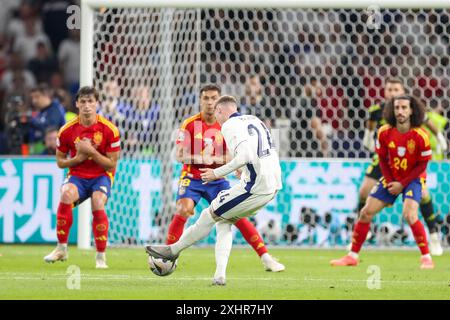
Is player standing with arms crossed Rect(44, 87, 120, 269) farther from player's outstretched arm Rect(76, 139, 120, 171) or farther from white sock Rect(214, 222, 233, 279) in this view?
white sock Rect(214, 222, 233, 279)

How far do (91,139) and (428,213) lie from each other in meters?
4.86

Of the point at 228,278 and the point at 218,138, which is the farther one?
the point at 218,138

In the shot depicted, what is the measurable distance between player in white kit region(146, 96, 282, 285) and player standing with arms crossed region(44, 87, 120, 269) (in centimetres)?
237

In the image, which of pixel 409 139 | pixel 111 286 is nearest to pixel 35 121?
pixel 409 139

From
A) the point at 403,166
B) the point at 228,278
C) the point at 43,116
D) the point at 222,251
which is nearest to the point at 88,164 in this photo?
the point at 228,278

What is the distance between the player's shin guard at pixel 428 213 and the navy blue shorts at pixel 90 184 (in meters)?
4.51

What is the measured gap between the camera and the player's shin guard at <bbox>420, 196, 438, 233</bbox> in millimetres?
14664

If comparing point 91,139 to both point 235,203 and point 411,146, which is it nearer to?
point 235,203

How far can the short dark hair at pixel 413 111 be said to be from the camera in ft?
40.7

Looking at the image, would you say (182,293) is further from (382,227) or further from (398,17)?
(398,17)

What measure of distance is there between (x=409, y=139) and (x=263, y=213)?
364 centimetres

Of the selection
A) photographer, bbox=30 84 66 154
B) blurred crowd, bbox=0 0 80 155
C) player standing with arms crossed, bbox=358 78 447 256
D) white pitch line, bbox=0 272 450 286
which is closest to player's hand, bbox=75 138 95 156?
white pitch line, bbox=0 272 450 286

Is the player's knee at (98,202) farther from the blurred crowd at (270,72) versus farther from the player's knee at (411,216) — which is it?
the blurred crowd at (270,72)

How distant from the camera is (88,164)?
12203 mm
